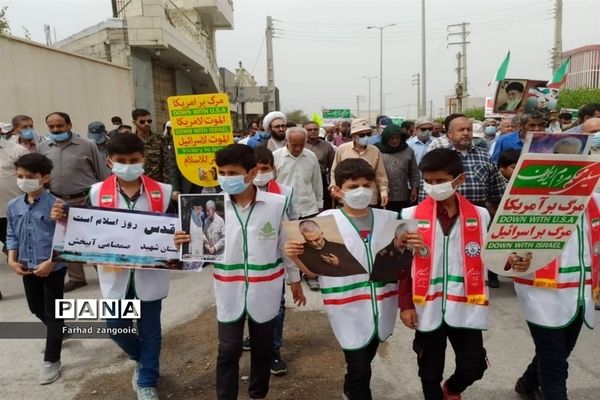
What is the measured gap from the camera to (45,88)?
38.1 feet

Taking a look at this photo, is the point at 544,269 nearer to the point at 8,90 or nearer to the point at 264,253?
the point at 264,253

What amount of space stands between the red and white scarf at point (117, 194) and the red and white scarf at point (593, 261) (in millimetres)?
2227

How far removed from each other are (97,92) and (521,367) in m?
13.5

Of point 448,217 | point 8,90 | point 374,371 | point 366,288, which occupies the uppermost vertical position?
point 8,90

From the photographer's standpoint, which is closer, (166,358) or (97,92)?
(166,358)

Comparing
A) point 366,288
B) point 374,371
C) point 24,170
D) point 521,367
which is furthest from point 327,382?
point 24,170

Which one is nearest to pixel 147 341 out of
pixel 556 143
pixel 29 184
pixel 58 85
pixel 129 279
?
pixel 129 279

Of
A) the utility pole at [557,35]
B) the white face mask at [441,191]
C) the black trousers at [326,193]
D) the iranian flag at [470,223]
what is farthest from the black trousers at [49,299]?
the utility pole at [557,35]

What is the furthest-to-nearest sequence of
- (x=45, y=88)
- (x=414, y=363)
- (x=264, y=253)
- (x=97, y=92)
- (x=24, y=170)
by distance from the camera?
(x=97, y=92)
(x=45, y=88)
(x=414, y=363)
(x=24, y=170)
(x=264, y=253)

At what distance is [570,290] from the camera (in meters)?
2.55

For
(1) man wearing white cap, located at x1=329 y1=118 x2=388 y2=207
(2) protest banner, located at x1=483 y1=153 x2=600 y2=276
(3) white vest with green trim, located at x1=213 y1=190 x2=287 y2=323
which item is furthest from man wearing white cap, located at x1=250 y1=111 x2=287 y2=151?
(2) protest banner, located at x1=483 y1=153 x2=600 y2=276

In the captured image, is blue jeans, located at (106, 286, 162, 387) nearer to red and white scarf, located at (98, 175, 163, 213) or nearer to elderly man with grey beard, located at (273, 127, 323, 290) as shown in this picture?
red and white scarf, located at (98, 175, 163, 213)

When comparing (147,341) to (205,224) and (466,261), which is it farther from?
(466,261)

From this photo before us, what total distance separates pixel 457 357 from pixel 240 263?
1.28 metres
